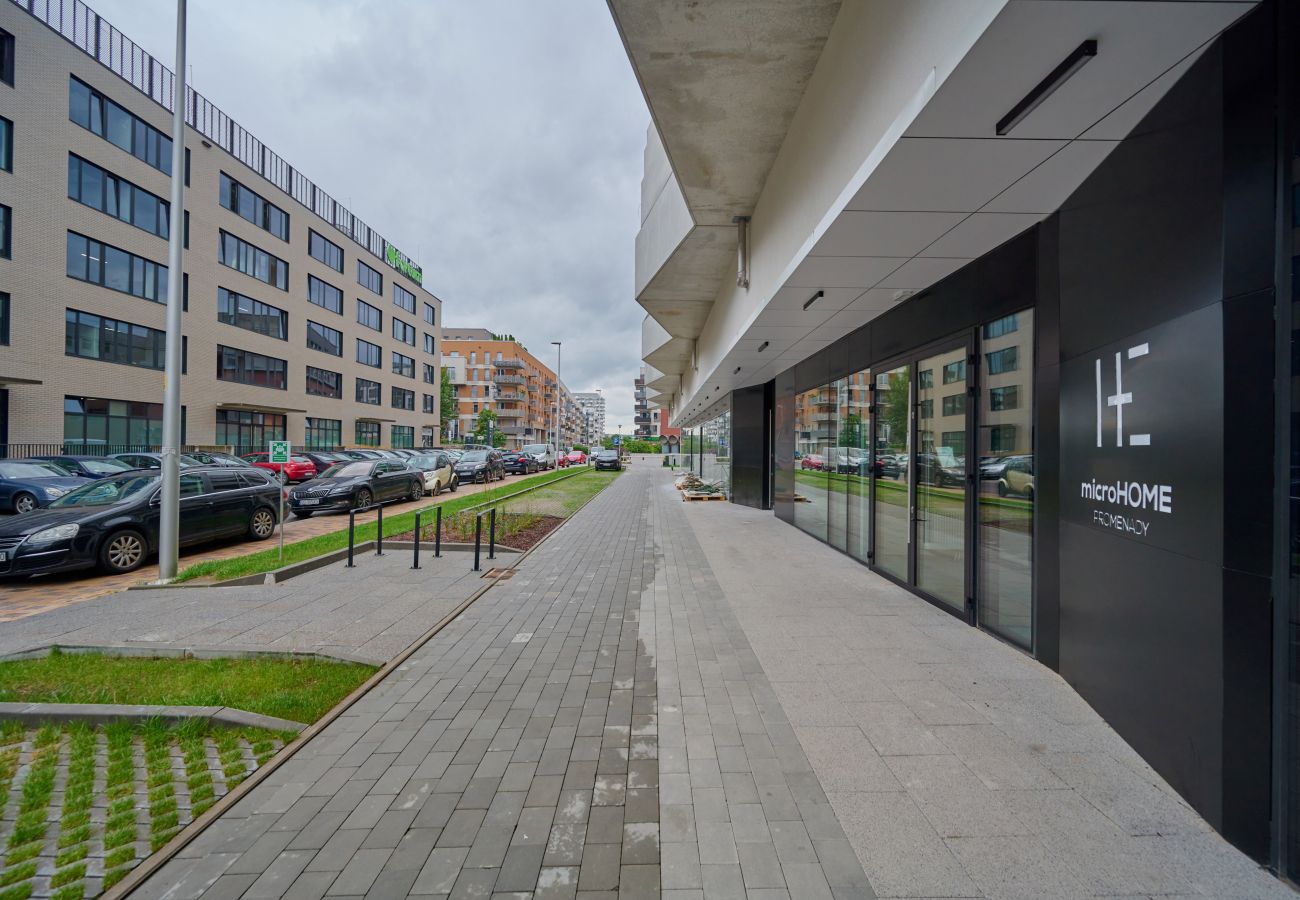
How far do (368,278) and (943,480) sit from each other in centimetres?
4726

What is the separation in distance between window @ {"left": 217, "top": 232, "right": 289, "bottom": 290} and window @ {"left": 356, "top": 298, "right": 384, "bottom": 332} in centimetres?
783

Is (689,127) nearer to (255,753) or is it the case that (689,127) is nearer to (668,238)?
(668,238)

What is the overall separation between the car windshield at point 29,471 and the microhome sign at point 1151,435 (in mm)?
21572

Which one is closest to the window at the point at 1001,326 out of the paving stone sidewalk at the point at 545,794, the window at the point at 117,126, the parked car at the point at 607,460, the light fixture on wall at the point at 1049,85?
the light fixture on wall at the point at 1049,85

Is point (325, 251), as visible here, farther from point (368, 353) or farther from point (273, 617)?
point (273, 617)

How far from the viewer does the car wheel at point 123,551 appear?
26.4ft

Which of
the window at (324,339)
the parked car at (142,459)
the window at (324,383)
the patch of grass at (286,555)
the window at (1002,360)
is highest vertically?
the window at (324,339)

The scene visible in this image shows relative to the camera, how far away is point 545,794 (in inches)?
116

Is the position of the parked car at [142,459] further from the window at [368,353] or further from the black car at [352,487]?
the window at [368,353]

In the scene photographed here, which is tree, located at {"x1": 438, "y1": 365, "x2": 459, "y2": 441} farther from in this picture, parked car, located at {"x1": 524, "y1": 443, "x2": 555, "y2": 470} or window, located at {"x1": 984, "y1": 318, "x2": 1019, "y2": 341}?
window, located at {"x1": 984, "y1": 318, "x2": 1019, "y2": 341}

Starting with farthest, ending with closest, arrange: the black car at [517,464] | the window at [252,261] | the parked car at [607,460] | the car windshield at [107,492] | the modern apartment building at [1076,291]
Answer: the parked car at [607,460], the black car at [517,464], the window at [252,261], the car windshield at [107,492], the modern apartment building at [1076,291]

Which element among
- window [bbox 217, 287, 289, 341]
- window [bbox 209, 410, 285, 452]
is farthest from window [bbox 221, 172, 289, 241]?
window [bbox 209, 410, 285, 452]

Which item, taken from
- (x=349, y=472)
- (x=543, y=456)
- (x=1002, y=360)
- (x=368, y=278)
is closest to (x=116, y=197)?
(x=368, y=278)

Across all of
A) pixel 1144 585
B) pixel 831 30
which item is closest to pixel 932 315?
pixel 831 30
